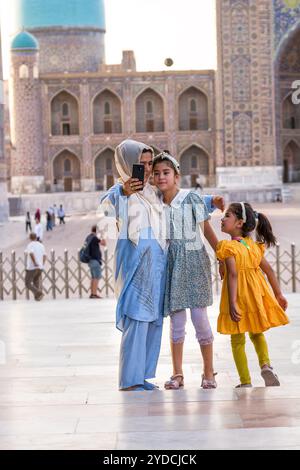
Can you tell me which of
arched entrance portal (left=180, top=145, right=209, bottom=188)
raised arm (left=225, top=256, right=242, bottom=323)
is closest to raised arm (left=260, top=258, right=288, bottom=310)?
raised arm (left=225, top=256, right=242, bottom=323)

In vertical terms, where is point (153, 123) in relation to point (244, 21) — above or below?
below

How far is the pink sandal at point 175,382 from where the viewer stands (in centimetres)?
488

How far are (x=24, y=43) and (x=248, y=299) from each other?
36.2m

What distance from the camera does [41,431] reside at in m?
3.86

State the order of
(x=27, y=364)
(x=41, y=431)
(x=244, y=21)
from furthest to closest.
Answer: (x=244, y=21)
(x=27, y=364)
(x=41, y=431)

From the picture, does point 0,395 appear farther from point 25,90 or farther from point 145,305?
point 25,90

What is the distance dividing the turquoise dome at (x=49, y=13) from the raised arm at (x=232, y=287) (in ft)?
138

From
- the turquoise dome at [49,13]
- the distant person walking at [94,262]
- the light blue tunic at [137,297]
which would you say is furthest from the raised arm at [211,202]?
the turquoise dome at [49,13]

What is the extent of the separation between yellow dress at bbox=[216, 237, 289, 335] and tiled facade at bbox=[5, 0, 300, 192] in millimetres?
32041

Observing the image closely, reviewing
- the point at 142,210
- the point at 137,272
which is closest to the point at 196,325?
the point at 137,272

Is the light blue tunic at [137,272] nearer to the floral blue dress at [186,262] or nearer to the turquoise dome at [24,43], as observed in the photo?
the floral blue dress at [186,262]

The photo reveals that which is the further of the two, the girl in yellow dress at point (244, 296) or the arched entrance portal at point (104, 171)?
the arched entrance portal at point (104, 171)

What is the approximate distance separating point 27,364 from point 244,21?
32.2 metres
